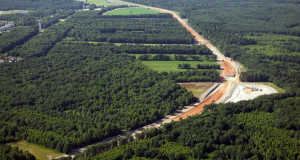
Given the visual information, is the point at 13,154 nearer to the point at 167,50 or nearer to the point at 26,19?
the point at 167,50

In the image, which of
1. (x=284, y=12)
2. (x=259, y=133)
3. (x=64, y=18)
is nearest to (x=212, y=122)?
(x=259, y=133)

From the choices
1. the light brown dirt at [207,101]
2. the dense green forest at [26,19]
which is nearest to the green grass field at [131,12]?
the dense green forest at [26,19]

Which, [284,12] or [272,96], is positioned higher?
[284,12]

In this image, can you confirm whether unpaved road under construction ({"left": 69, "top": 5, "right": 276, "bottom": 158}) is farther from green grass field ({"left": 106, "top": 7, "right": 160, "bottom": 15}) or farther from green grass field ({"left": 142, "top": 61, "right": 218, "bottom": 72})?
green grass field ({"left": 106, "top": 7, "right": 160, "bottom": 15})

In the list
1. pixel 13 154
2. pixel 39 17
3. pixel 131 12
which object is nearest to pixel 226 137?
pixel 13 154

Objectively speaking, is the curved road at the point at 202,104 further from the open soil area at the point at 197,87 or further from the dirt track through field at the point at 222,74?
→ the open soil area at the point at 197,87

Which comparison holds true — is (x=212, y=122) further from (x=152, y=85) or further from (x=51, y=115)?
(x=51, y=115)
